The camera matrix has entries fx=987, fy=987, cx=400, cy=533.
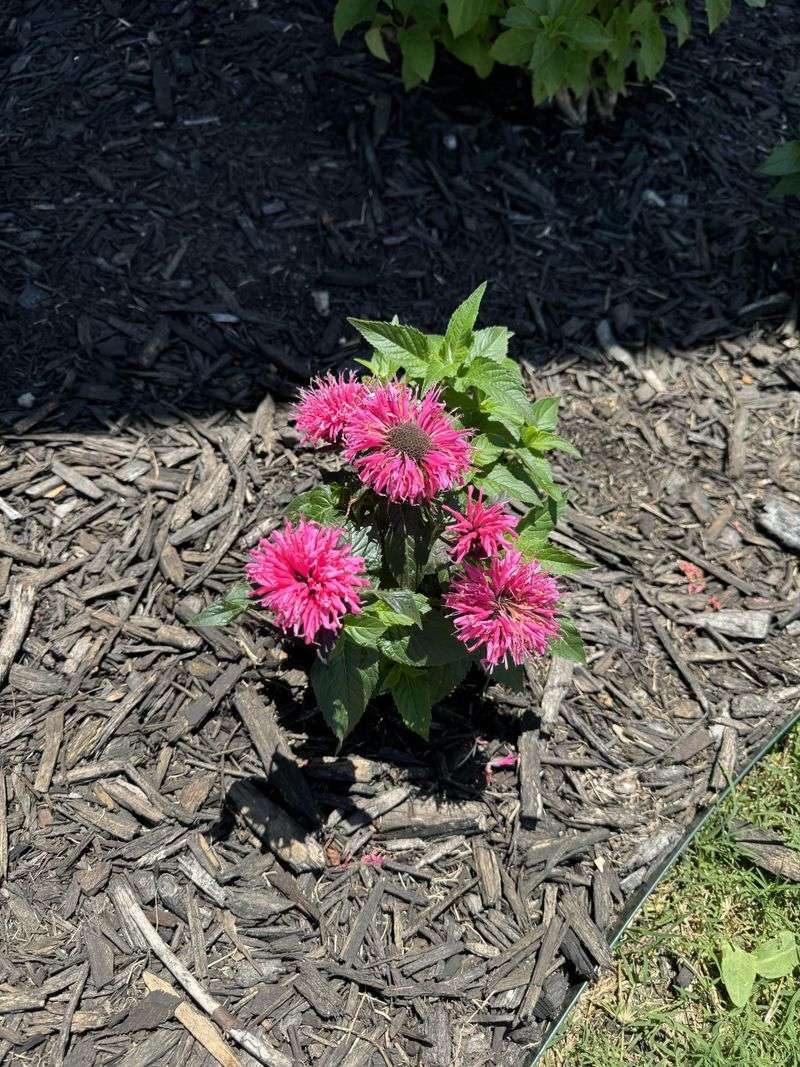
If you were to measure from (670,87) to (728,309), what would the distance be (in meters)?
1.37

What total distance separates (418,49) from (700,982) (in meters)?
3.77

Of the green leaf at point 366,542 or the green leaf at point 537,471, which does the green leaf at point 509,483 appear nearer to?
the green leaf at point 537,471

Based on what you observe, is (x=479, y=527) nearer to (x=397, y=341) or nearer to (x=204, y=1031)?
(x=397, y=341)

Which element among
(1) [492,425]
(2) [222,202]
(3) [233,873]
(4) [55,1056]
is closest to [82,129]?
(2) [222,202]

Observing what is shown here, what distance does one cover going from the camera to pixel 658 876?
3037 millimetres

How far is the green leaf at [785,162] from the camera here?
4.44 metres

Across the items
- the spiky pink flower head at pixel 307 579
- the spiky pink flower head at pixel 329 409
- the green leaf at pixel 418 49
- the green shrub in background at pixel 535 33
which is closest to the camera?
the spiky pink flower head at pixel 307 579

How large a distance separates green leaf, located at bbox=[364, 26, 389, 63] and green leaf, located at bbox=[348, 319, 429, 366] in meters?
2.29

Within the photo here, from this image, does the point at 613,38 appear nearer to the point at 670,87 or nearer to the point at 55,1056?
the point at 670,87

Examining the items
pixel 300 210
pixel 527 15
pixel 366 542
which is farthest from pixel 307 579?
pixel 527 15

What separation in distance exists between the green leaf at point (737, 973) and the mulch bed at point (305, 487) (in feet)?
1.04

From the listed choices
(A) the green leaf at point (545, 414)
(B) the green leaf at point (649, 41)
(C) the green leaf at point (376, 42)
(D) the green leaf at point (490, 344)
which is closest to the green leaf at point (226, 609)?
(D) the green leaf at point (490, 344)

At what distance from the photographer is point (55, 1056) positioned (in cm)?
245

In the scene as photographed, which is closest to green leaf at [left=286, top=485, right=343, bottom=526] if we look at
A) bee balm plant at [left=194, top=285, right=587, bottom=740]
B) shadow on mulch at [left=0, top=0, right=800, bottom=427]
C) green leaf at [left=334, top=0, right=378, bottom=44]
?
bee balm plant at [left=194, top=285, right=587, bottom=740]
